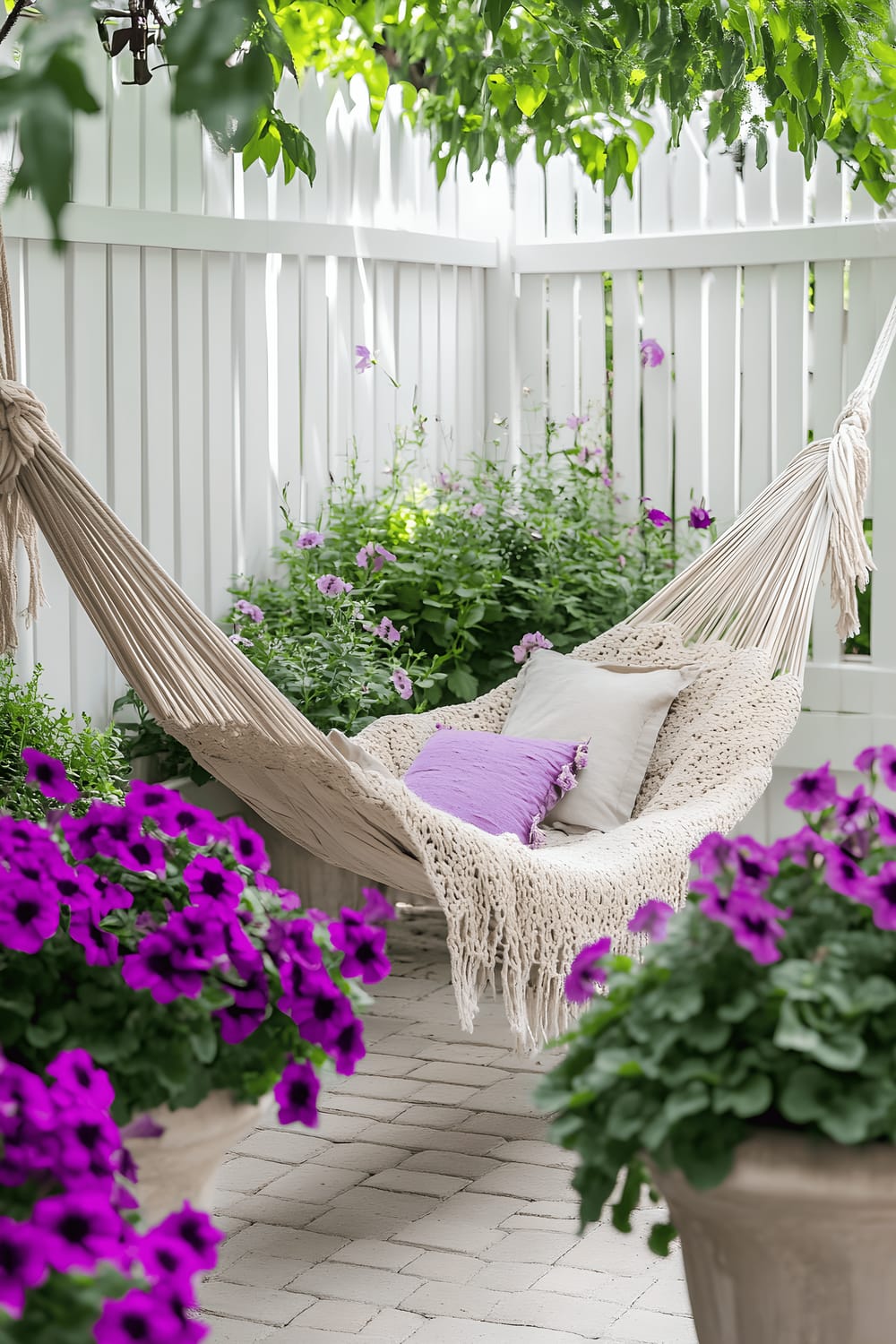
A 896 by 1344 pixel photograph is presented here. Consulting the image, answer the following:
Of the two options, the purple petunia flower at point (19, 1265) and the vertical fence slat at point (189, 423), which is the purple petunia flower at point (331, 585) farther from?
the purple petunia flower at point (19, 1265)

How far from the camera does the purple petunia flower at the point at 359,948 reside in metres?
1.37

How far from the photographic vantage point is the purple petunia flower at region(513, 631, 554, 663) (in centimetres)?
336

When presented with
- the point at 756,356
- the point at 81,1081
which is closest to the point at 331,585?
the point at 756,356

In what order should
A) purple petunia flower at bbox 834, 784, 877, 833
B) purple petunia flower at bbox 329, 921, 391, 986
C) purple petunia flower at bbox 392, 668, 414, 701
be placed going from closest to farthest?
purple petunia flower at bbox 834, 784, 877, 833 → purple petunia flower at bbox 329, 921, 391, 986 → purple petunia flower at bbox 392, 668, 414, 701

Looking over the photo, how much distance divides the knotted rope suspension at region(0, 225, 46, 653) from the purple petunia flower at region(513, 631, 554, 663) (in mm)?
1462

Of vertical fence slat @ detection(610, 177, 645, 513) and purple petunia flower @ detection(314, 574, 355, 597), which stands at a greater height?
vertical fence slat @ detection(610, 177, 645, 513)

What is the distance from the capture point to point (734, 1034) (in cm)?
109

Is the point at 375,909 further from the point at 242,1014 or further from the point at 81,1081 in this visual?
the point at 81,1081

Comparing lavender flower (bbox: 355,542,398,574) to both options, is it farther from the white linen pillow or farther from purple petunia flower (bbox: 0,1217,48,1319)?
purple petunia flower (bbox: 0,1217,48,1319)

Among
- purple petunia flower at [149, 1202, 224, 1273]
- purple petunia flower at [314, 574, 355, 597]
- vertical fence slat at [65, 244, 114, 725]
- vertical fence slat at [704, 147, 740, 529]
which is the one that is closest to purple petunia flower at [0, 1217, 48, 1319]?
purple petunia flower at [149, 1202, 224, 1273]

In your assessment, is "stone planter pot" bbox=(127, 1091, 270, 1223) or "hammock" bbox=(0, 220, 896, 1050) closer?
"stone planter pot" bbox=(127, 1091, 270, 1223)

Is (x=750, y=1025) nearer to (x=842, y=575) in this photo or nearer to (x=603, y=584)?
(x=842, y=575)

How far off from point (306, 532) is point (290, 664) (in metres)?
0.49

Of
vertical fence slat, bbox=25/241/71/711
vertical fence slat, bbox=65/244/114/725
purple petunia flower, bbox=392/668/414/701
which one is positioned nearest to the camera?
vertical fence slat, bbox=25/241/71/711
